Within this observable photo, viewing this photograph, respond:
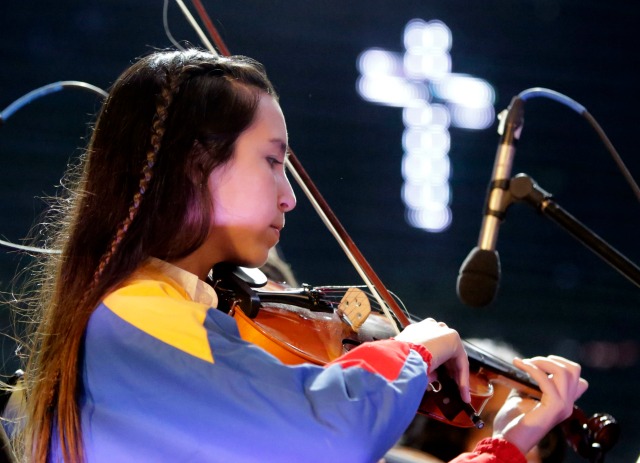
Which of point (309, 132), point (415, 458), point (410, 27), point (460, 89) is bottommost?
point (415, 458)

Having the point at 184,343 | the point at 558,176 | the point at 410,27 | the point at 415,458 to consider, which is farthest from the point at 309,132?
the point at 184,343

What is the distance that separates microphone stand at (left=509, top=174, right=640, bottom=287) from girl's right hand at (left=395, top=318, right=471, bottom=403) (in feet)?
1.15

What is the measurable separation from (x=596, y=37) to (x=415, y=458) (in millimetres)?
2373

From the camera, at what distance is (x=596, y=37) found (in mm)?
3389

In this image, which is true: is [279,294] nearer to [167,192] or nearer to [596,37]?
[167,192]

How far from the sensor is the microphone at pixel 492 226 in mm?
1466

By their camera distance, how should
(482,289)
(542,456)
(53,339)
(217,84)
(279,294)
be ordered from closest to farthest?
(53,339) < (217,84) < (279,294) < (482,289) < (542,456)

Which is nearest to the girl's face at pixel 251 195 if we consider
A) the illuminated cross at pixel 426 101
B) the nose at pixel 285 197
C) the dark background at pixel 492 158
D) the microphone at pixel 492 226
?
the nose at pixel 285 197

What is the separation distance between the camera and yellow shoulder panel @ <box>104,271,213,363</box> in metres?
0.98

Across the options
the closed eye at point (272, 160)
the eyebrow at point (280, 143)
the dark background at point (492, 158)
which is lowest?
the dark background at point (492, 158)

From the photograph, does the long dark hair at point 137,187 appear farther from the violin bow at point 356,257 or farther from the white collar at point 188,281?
the violin bow at point 356,257

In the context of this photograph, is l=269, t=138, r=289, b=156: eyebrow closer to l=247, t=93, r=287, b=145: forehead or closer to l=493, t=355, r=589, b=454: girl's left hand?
l=247, t=93, r=287, b=145: forehead

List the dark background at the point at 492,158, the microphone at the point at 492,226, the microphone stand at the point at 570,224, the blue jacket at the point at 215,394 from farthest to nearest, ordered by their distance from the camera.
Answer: the dark background at the point at 492,158
the microphone at the point at 492,226
the microphone stand at the point at 570,224
the blue jacket at the point at 215,394

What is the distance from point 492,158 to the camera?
3430 mm
